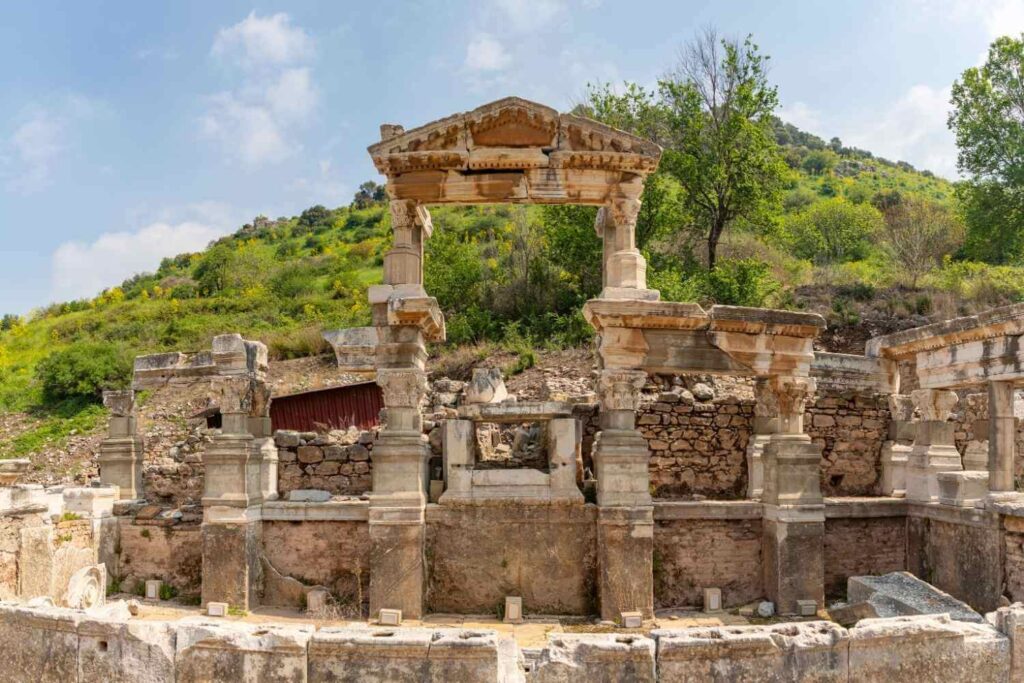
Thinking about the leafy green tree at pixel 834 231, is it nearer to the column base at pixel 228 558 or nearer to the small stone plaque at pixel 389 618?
the small stone plaque at pixel 389 618

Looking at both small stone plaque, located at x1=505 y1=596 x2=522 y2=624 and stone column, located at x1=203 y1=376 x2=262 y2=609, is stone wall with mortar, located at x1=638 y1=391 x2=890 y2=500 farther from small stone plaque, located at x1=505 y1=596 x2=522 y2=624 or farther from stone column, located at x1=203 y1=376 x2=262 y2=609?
stone column, located at x1=203 y1=376 x2=262 y2=609

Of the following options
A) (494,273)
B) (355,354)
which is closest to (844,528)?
(355,354)

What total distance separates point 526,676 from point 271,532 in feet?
20.4

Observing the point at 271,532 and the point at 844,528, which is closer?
the point at 271,532

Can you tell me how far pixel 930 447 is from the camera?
1190 centimetres

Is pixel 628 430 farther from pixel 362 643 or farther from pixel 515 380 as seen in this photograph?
pixel 515 380

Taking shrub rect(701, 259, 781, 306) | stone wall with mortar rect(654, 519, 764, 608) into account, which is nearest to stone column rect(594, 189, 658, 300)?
stone wall with mortar rect(654, 519, 764, 608)

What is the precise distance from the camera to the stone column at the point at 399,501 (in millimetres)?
10133

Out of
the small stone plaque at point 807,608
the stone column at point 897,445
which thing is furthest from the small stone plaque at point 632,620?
the stone column at point 897,445

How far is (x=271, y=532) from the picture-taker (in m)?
10.9

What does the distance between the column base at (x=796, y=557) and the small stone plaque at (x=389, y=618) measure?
4763 millimetres

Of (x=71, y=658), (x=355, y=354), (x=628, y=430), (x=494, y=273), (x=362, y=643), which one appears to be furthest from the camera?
(x=494, y=273)

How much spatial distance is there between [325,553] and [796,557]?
604 cm

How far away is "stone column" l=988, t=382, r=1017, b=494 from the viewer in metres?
10.2
